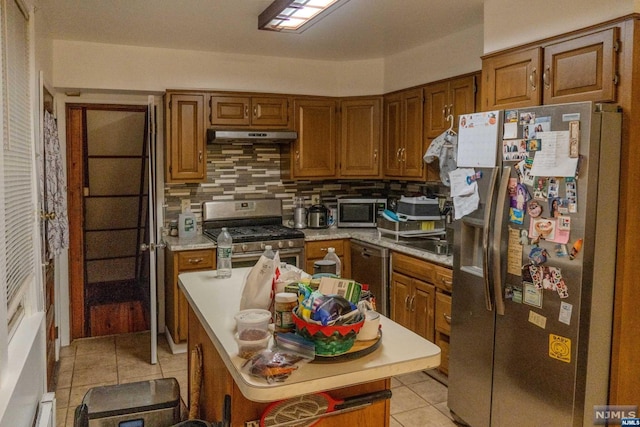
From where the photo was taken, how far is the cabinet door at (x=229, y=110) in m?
4.30

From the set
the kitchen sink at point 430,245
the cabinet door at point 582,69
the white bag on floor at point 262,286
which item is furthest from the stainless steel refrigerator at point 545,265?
the white bag on floor at point 262,286

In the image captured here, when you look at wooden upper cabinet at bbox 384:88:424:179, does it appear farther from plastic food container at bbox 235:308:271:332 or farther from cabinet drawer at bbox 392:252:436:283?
plastic food container at bbox 235:308:271:332

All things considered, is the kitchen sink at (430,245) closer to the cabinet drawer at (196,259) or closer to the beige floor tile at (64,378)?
the cabinet drawer at (196,259)

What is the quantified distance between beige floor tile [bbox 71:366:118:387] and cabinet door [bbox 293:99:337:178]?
2245 millimetres

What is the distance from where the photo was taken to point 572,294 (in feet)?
7.25

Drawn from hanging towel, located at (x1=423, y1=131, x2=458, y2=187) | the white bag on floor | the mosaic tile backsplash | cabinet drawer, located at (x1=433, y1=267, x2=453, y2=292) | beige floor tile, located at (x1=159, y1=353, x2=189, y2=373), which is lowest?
beige floor tile, located at (x1=159, y1=353, x2=189, y2=373)

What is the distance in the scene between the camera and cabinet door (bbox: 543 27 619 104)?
7.47 ft

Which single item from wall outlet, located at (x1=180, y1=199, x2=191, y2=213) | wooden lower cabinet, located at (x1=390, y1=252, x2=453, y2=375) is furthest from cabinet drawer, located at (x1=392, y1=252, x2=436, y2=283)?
wall outlet, located at (x1=180, y1=199, x2=191, y2=213)

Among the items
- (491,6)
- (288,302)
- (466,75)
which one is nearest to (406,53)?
(466,75)

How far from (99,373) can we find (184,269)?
975 millimetres

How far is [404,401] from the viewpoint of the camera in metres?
3.31

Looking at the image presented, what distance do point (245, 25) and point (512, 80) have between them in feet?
6.16

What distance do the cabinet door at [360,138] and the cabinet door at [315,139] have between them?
0.34 ft

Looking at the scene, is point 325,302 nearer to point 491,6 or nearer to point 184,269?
point 491,6
